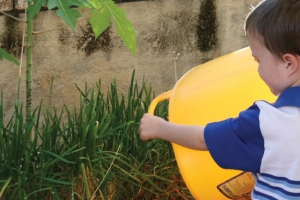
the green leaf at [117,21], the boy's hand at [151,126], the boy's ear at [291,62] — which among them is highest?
the green leaf at [117,21]

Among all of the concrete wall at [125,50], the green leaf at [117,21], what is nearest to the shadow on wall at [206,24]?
the concrete wall at [125,50]

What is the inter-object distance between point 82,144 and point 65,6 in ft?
1.90

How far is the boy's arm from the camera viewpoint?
146 cm

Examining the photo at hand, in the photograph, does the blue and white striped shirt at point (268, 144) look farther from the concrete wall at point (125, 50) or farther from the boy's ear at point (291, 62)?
the concrete wall at point (125, 50)

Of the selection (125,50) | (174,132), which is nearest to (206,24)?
(125,50)

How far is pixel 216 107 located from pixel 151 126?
235 millimetres

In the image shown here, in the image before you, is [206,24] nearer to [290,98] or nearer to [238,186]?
[238,186]

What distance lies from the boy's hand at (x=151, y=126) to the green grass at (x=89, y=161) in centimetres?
40

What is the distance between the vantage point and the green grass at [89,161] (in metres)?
1.93

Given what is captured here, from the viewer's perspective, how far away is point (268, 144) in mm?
1297

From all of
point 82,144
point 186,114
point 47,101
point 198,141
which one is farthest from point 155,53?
point 198,141

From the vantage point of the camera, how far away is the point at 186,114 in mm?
1732

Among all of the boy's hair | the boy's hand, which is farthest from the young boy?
the boy's hand

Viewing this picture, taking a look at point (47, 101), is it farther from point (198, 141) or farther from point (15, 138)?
point (198, 141)
